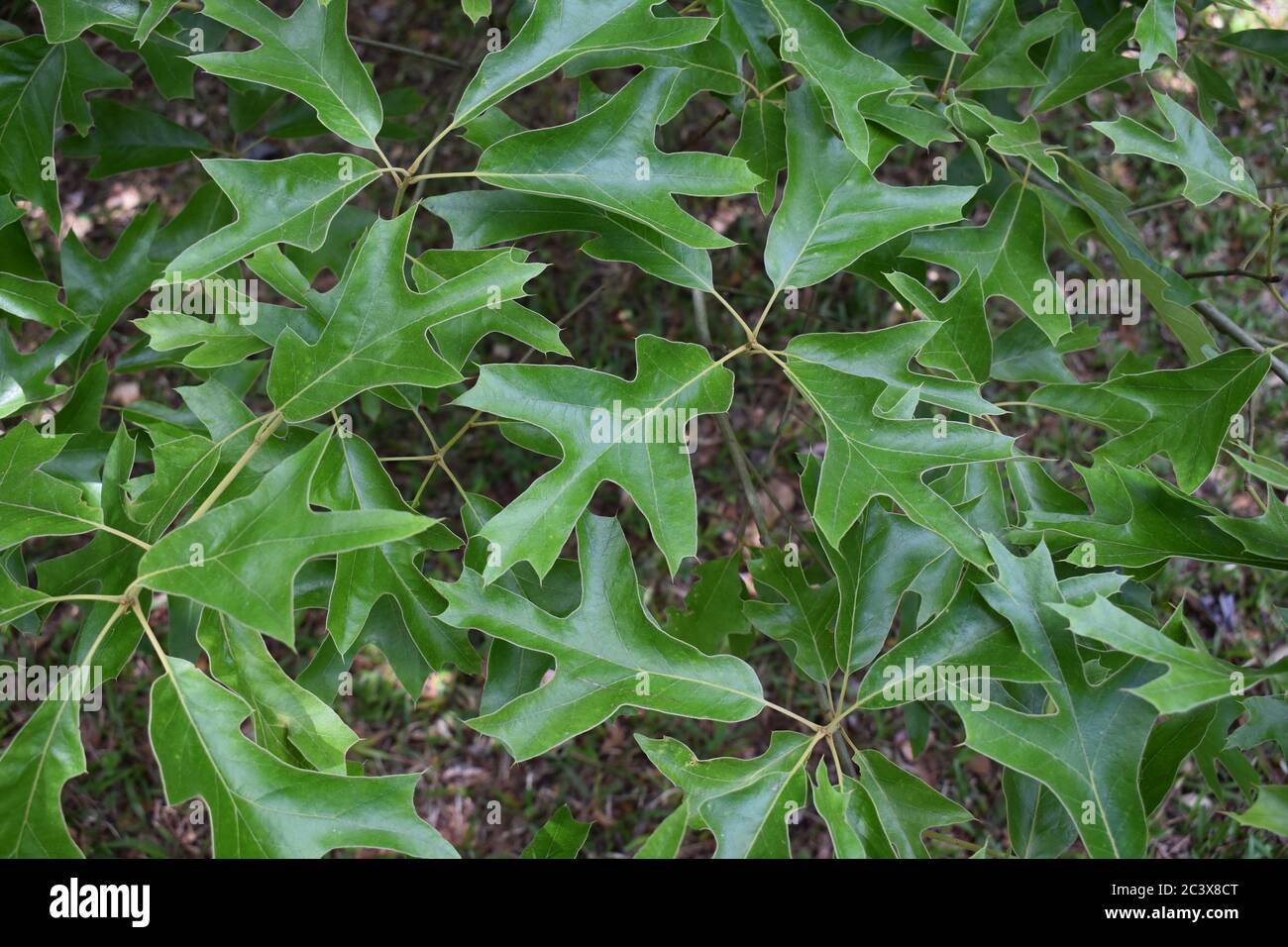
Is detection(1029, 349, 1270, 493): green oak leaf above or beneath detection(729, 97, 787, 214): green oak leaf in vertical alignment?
beneath

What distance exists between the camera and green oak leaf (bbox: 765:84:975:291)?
1944mm

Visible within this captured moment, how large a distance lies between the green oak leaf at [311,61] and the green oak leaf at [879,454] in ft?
3.23

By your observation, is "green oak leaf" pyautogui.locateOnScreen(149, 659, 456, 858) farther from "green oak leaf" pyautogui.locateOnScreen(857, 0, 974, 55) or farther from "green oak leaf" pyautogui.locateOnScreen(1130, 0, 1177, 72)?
"green oak leaf" pyautogui.locateOnScreen(1130, 0, 1177, 72)

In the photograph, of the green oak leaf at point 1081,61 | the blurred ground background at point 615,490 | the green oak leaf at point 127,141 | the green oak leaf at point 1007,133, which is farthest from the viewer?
the blurred ground background at point 615,490

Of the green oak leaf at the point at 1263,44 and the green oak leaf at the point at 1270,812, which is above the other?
the green oak leaf at the point at 1263,44

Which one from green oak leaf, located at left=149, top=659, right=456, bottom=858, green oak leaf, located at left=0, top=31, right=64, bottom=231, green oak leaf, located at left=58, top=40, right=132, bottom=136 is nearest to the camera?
green oak leaf, located at left=149, top=659, right=456, bottom=858

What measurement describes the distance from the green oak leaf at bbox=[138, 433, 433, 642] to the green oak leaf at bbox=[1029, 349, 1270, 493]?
4.87 feet

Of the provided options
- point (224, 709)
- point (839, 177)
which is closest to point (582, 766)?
point (224, 709)

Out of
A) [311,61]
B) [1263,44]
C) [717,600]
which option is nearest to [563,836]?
[717,600]

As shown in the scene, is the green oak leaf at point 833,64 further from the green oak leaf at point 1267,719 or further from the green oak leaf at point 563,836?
the green oak leaf at point 563,836

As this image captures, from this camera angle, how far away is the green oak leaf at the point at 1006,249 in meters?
2.22

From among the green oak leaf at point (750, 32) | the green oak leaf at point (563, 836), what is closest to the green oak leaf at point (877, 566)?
the green oak leaf at point (563, 836)

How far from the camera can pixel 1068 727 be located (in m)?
1.80

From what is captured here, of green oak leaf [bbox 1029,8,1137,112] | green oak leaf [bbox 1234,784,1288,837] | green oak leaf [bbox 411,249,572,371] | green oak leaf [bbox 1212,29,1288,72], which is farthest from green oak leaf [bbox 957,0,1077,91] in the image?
green oak leaf [bbox 1234,784,1288,837]
